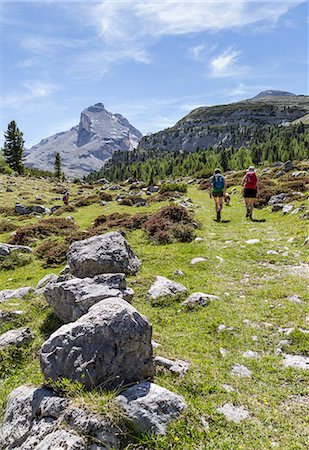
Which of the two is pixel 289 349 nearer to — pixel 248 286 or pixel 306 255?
pixel 248 286

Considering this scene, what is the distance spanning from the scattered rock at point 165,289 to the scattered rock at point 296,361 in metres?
4.04

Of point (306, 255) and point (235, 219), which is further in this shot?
point (235, 219)

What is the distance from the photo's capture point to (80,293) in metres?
8.83

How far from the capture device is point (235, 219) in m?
22.6

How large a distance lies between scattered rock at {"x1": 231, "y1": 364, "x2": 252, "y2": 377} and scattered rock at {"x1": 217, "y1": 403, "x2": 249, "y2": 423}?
0.96 meters

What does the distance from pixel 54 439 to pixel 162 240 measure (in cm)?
1279

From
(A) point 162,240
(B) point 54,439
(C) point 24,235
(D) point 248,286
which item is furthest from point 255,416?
(C) point 24,235

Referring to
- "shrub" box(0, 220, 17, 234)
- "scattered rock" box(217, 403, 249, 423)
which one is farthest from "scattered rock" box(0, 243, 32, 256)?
"scattered rock" box(217, 403, 249, 423)

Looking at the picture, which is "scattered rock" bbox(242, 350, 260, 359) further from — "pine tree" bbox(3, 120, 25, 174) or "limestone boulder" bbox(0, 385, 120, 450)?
"pine tree" bbox(3, 120, 25, 174)

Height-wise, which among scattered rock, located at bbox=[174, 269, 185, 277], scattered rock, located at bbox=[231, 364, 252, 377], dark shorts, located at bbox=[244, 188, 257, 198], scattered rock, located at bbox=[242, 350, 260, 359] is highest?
dark shorts, located at bbox=[244, 188, 257, 198]

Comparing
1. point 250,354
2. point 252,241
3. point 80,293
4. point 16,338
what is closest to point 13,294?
point 16,338

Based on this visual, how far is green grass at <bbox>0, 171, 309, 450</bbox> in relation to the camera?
5297 mm

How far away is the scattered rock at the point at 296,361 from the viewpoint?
684 cm

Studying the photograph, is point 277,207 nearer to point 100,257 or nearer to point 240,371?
point 100,257
